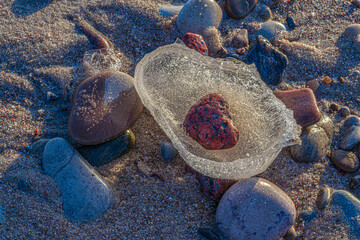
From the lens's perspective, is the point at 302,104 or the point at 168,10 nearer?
the point at 302,104

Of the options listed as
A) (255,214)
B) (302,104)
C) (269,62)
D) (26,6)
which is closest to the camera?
(255,214)

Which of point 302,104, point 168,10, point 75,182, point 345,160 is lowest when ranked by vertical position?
point 75,182

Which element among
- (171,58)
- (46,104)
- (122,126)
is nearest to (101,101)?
(122,126)

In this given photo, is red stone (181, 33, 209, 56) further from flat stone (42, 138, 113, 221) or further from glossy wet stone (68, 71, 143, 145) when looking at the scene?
flat stone (42, 138, 113, 221)

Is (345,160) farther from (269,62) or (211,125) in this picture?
(211,125)

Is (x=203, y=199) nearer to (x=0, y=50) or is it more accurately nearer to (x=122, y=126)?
(x=122, y=126)

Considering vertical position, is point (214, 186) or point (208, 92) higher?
point (208, 92)

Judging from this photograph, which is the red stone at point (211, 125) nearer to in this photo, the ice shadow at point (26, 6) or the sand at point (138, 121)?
the sand at point (138, 121)

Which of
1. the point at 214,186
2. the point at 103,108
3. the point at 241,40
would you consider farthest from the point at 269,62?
the point at 103,108
